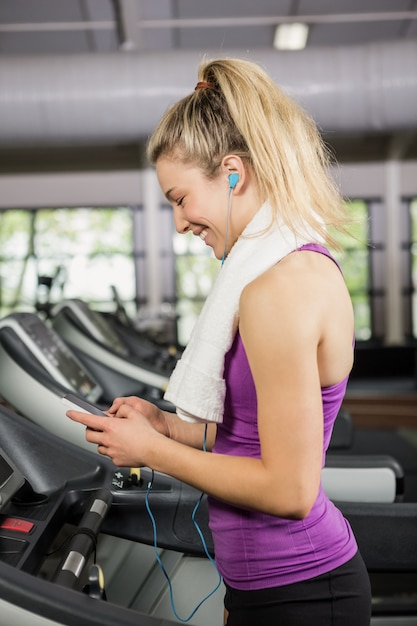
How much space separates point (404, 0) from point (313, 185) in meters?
5.04

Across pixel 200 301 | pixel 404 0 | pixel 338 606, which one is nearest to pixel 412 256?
pixel 200 301

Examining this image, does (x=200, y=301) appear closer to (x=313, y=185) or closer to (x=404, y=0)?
(x=404, y=0)

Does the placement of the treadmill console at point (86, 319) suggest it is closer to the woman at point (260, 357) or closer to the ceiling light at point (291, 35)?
the woman at point (260, 357)

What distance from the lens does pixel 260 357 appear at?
2.57 ft

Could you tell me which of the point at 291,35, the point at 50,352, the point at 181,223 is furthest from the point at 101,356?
the point at 291,35

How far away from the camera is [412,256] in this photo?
29.7 ft

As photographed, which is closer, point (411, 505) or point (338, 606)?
point (338, 606)

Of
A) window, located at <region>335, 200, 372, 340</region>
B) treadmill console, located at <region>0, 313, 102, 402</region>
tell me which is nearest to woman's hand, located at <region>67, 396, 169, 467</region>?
treadmill console, located at <region>0, 313, 102, 402</region>

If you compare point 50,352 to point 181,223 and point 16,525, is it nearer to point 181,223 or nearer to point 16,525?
point 16,525

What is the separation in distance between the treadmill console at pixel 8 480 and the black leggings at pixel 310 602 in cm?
38

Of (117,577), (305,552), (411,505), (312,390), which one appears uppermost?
(312,390)

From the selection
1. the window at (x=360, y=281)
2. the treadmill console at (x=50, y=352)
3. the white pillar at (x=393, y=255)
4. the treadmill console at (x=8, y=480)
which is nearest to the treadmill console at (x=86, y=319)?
the treadmill console at (x=50, y=352)

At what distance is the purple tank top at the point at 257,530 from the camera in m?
0.88

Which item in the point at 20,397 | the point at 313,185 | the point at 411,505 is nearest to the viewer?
the point at 313,185
